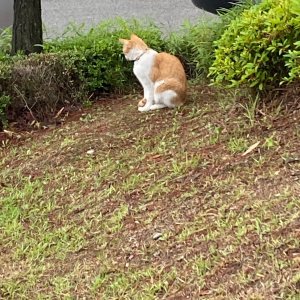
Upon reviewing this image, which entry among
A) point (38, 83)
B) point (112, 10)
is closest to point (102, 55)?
point (38, 83)

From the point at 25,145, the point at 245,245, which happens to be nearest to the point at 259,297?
the point at 245,245

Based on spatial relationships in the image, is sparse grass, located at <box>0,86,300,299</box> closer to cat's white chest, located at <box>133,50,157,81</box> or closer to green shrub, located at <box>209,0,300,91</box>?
green shrub, located at <box>209,0,300,91</box>

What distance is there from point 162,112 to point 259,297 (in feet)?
9.51

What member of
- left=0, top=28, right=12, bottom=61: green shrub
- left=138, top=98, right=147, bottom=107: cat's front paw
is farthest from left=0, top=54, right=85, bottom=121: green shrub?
left=138, top=98, right=147, bottom=107: cat's front paw

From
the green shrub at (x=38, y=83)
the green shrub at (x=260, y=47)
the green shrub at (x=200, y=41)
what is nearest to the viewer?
the green shrub at (x=260, y=47)

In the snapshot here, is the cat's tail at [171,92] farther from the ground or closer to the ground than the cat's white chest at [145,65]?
closer to the ground

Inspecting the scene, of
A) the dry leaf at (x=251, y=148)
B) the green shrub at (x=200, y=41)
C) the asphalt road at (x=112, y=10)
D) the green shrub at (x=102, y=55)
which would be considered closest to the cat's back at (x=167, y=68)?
the green shrub at (x=200, y=41)

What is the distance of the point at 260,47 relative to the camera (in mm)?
4520

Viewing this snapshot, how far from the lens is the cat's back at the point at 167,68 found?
5.82 meters

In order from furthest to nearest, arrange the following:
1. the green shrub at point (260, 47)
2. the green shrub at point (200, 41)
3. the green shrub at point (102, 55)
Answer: the green shrub at point (102, 55), the green shrub at point (200, 41), the green shrub at point (260, 47)

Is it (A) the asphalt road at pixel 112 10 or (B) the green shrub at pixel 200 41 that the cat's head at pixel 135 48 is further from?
(A) the asphalt road at pixel 112 10

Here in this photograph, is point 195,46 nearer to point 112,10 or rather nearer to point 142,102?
point 142,102

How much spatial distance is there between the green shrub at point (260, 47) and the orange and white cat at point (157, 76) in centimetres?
87

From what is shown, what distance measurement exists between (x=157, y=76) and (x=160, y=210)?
2.01 meters
